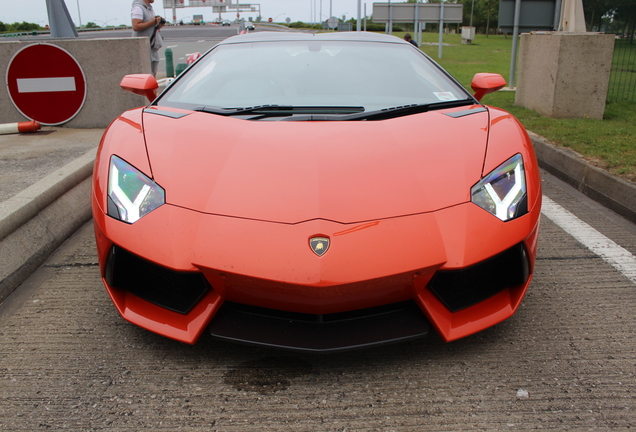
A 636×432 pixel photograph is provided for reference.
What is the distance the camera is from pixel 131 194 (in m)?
2.12

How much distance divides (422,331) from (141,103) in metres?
5.17

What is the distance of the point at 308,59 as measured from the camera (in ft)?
10.3

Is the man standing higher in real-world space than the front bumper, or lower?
higher

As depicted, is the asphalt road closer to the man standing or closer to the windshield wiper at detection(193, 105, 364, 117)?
the windshield wiper at detection(193, 105, 364, 117)

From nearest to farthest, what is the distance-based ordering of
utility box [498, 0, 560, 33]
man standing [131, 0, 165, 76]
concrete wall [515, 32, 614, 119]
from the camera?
1. concrete wall [515, 32, 614, 119]
2. man standing [131, 0, 165, 76]
3. utility box [498, 0, 560, 33]

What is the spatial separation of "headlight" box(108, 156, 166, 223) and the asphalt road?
0.55 metres

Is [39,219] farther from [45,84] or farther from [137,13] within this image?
[137,13]

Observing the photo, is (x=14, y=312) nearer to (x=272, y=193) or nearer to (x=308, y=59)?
(x=272, y=193)

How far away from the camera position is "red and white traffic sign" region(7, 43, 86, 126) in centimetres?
543

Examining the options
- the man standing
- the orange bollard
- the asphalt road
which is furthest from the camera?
the man standing

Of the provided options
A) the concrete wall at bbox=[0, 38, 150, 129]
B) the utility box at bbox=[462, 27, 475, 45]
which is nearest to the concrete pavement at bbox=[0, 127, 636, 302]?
the concrete wall at bbox=[0, 38, 150, 129]

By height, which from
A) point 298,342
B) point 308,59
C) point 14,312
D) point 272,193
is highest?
point 308,59

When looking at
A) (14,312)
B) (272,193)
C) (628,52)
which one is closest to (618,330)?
(272,193)

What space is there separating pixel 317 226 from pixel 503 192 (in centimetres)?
74
